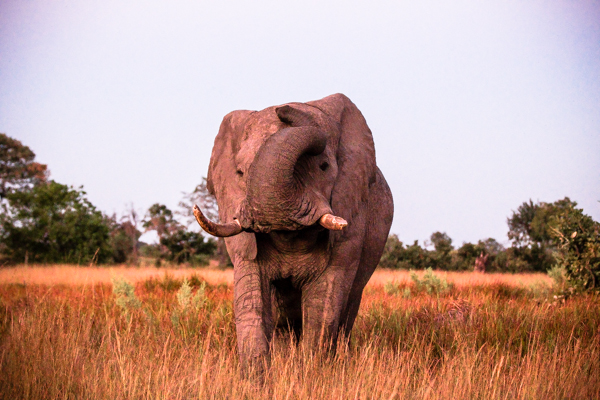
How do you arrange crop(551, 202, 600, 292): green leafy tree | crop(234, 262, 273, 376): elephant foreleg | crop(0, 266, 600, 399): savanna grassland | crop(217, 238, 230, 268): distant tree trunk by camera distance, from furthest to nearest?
crop(217, 238, 230, 268): distant tree trunk, crop(551, 202, 600, 292): green leafy tree, crop(234, 262, 273, 376): elephant foreleg, crop(0, 266, 600, 399): savanna grassland

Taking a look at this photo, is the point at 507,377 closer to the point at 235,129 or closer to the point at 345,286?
the point at 345,286

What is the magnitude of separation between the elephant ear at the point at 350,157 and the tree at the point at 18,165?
38763 mm

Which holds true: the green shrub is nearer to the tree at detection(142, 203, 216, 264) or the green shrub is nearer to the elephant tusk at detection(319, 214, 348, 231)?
the elephant tusk at detection(319, 214, 348, 231)

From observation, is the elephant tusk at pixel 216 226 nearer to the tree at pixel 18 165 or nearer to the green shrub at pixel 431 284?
the green shrub at pixel 431 284

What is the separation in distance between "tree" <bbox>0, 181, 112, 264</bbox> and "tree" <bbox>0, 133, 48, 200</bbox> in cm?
1291

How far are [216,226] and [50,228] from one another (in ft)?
80.8

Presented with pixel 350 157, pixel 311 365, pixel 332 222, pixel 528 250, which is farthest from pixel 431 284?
pixel 528 250

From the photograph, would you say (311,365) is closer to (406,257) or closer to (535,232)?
(406,257)

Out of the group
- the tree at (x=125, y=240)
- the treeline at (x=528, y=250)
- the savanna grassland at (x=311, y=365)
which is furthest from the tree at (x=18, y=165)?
the savanna grassland at (x=311, y=365)

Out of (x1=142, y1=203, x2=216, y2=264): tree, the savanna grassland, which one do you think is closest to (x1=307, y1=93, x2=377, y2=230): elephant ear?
the savanna grassland

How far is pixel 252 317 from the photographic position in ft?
13.9

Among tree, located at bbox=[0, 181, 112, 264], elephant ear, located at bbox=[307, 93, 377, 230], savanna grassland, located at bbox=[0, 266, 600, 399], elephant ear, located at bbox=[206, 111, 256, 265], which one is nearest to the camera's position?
savanna grassland, located at bbox=[0, 266, 600, 399]

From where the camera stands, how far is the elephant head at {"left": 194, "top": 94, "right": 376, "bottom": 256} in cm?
374

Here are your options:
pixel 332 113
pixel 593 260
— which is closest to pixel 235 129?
pixel 332 113
